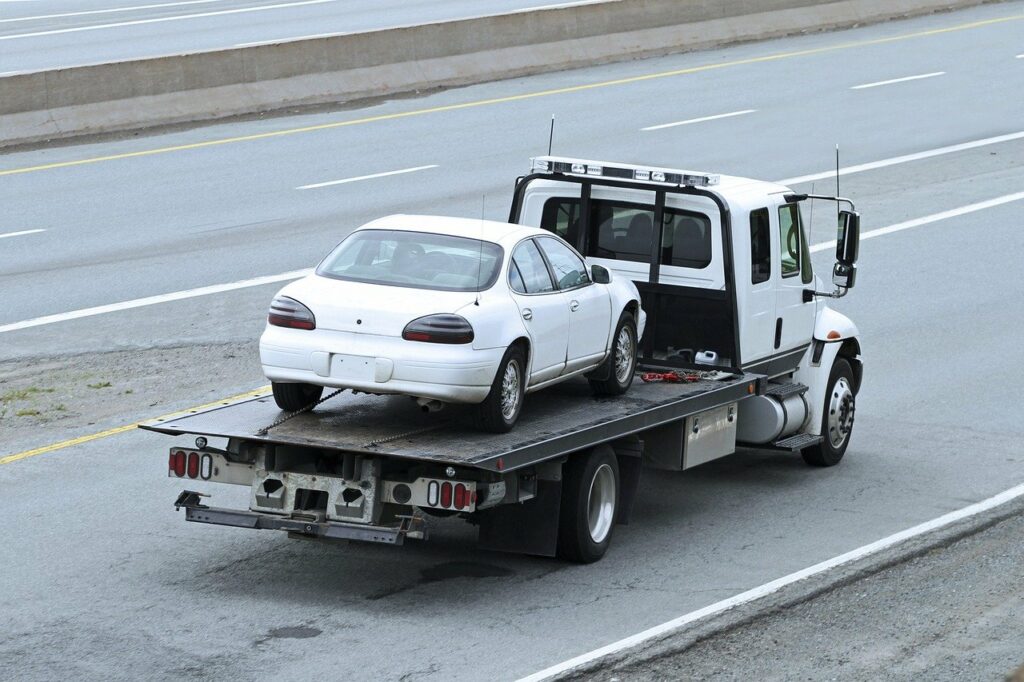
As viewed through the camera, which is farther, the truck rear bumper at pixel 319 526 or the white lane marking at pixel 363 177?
the white lane marking at pixel 363 177

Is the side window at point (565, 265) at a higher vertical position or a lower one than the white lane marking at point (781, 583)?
higher

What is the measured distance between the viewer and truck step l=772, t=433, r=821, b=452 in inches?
542

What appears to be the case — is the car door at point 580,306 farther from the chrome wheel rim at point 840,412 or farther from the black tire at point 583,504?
the chrome wheel rim at point 840,412

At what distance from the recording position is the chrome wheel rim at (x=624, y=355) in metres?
12.1

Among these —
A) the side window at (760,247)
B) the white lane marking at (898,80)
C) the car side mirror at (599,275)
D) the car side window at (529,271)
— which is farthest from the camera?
the white lane marking at (898,80)

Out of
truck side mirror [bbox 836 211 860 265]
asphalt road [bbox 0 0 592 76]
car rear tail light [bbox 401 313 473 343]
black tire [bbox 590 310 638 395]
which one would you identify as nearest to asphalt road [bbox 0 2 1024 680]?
black tire [bbox 590 310 638 395]

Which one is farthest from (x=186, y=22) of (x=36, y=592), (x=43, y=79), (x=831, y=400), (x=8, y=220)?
(x=36, y=592)

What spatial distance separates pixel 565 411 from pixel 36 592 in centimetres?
365

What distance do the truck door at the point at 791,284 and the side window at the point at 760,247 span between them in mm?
145

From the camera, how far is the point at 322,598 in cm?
1037

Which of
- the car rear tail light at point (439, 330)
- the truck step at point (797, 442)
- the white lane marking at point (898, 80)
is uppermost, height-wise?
the white lane marking at point (898, 80)

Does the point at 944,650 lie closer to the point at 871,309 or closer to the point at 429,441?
the point at 429,441

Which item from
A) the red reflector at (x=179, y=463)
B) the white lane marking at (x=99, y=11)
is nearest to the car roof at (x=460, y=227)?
the red reflector at (x=179, y=463)

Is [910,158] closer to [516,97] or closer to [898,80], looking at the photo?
[898,80]
